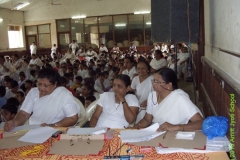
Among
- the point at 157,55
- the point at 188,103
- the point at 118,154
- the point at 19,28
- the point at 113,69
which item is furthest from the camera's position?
the point at 19,28

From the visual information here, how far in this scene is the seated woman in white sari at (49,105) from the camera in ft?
8.58

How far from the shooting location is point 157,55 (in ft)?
21.0

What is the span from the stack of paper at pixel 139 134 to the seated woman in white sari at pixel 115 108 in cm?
85

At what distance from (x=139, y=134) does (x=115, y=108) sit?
3.31 feet

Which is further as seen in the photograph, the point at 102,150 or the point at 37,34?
the point at 37,34

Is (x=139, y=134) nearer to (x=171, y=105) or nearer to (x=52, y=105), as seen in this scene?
(x=171, y=105)

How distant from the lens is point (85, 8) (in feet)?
54.6

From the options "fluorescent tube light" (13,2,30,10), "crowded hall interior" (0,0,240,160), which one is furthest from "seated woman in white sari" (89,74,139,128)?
"fluorescent tube light" (13,2,30,10)

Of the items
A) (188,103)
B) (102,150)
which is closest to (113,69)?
(188,103)

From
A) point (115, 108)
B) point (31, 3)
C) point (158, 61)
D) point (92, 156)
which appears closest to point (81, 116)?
point (115, 108)

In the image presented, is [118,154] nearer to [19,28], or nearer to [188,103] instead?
[188,103]

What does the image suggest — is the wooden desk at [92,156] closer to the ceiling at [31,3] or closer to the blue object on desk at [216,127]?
the blue object on desk at [216,127]

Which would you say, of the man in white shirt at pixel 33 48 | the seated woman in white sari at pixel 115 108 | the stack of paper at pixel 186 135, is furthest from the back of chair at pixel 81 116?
the man in white shirt at pixel 33 48

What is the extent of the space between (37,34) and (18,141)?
16753 mm
